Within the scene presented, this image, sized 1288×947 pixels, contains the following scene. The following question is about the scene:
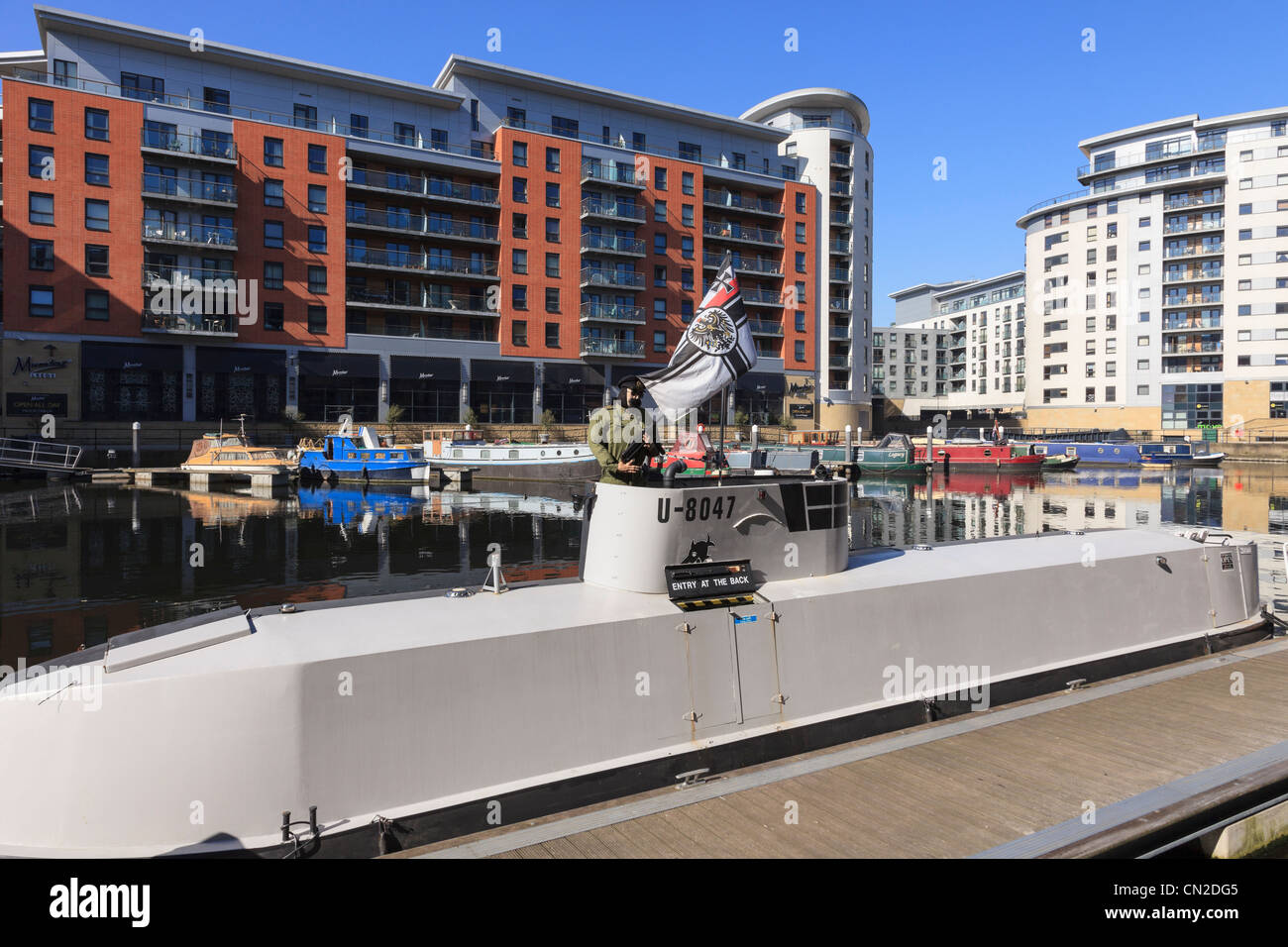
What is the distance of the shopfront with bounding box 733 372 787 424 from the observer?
8331 cm

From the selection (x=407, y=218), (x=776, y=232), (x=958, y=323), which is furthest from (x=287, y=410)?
(x=958, y=323)

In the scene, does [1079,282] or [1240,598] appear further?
[1079,282]

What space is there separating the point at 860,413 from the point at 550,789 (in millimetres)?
92163

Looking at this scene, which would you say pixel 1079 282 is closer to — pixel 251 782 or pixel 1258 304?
pixel 1258 304

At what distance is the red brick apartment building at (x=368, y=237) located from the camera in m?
57.4

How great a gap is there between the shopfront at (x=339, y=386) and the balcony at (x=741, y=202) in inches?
1513

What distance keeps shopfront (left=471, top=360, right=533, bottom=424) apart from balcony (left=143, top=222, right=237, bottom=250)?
21456 millimetres

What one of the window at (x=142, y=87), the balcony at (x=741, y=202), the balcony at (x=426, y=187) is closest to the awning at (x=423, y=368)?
the balcony at (x=426, y=187)

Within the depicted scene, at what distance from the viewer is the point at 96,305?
190ft

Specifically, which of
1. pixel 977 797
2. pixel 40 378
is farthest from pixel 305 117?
pixel 977 797

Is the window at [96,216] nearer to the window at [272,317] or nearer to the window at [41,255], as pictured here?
the window at [41,255]

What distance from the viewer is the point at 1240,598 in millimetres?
11727

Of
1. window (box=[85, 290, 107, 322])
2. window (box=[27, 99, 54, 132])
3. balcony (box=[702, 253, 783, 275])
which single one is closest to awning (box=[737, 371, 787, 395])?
balcony (box=[702, 253, 783, 275])

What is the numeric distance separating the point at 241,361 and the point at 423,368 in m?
14.4
